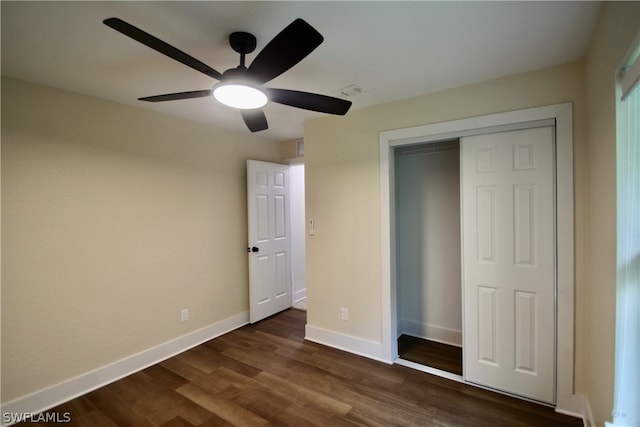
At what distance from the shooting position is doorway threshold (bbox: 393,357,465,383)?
2.44 metres

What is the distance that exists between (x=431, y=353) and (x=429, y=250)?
1044 mm

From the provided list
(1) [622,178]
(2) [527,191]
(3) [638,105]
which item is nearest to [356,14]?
(3) [638,105]

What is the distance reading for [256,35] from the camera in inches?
63.1

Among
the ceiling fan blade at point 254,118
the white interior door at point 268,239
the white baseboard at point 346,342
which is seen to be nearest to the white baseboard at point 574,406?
the white baseboard at point 346,342

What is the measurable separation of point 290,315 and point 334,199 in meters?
1.90

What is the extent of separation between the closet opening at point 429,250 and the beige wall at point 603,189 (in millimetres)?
1246

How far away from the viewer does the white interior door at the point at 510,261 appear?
2.08 metres

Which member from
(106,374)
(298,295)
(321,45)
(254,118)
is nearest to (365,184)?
(254,118)

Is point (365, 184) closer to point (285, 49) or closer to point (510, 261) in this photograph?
point (510, 261)

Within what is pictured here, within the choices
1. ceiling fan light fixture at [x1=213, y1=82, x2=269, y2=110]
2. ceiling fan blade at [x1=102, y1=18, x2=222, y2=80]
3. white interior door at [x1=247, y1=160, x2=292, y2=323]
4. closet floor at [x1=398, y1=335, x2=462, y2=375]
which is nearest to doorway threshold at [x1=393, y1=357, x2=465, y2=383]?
closet floor at [x1=398, y1=335, x2=462, y2=375]

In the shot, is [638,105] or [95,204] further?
[95,204]

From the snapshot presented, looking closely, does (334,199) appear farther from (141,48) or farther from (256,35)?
(141,48)

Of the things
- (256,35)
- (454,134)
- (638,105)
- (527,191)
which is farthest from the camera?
(454,134)

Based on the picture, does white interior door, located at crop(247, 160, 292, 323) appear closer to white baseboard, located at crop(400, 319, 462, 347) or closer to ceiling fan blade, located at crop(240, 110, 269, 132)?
ceiling fan blade, located at crop(240, 110, 269, 132)
